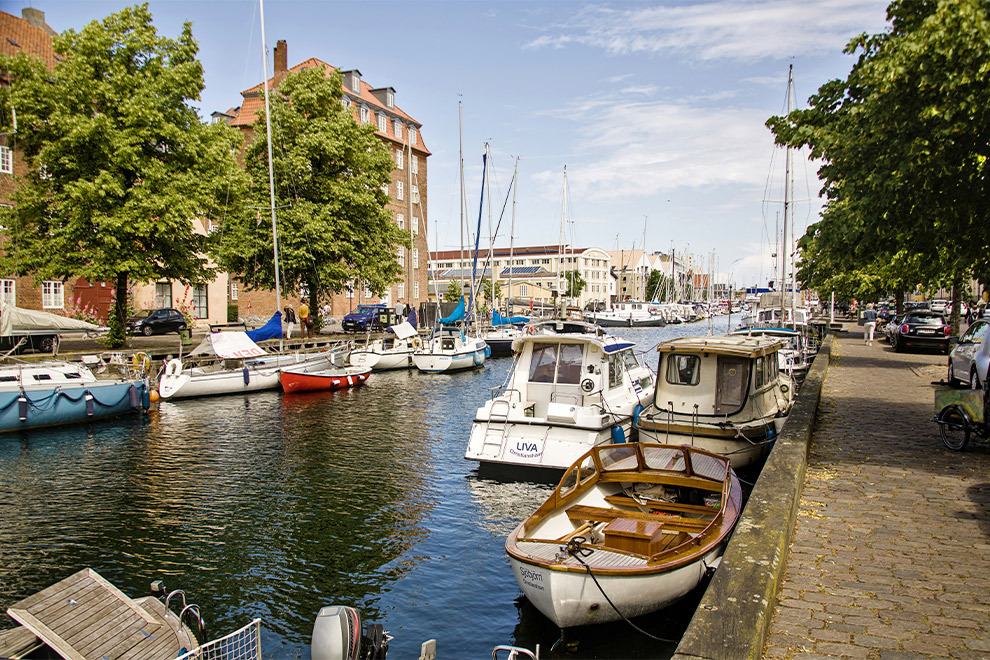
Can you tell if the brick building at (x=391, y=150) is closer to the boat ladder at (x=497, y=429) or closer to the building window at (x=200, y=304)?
the building window at (x=200, y=304)

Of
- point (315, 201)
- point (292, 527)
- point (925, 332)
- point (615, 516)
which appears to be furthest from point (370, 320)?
point (615, 516)

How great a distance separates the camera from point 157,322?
42.3 metres

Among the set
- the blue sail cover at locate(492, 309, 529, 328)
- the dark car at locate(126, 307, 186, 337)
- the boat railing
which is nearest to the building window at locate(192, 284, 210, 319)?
the dark car at locate(126, 307, 186, 337)

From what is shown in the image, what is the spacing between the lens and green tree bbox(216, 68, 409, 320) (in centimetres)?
3694

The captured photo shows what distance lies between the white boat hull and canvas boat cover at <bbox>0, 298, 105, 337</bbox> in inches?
884

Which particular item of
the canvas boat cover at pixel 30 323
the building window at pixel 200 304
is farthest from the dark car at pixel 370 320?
Answer: the canvas boat cover at pixel 30 323

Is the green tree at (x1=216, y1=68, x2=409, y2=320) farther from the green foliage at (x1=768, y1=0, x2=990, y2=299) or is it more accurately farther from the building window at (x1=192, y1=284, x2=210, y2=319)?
the green foliage at (x1=768, y1=0, x2=990, y2=299)

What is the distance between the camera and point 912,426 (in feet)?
44.9

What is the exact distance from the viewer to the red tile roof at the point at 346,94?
5538cm

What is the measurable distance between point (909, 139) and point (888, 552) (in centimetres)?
623

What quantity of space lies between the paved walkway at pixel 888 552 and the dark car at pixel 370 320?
1456 inches

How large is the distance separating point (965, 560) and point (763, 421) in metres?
7.88

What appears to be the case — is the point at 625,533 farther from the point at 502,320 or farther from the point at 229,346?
the point at 502,320

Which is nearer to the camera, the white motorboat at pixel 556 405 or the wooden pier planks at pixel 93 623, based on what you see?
the wooden pier planks at pixel 93 623
